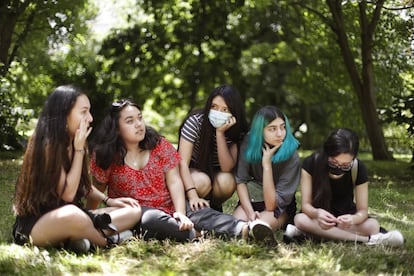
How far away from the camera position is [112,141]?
4258 mm

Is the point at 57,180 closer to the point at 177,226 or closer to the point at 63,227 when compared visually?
the point at 63,227

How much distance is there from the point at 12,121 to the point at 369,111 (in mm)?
7486

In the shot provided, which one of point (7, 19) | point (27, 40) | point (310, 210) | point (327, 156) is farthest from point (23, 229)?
point (27, 40)

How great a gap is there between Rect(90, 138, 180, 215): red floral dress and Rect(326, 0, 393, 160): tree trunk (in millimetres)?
8487

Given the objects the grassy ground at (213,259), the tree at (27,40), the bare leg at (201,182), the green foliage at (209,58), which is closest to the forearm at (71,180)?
the grassy ground at (213,259)

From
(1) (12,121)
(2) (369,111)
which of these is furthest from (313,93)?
(1) (12,121)

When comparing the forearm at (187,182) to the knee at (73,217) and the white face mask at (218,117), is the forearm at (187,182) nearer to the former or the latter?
the white face mask at (218,117)

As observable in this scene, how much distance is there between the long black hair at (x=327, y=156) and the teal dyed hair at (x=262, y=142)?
33cm

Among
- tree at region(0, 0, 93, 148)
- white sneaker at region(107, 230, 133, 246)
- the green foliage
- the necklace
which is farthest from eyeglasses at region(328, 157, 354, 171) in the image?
the green foliage

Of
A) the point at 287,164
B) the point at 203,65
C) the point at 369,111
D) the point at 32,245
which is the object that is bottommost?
the point at 32,245

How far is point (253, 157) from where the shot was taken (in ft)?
14.8

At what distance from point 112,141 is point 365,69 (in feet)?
30.2

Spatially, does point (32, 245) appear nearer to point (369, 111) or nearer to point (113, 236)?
point (113, 236)

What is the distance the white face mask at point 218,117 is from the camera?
15.1ft
